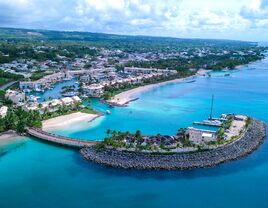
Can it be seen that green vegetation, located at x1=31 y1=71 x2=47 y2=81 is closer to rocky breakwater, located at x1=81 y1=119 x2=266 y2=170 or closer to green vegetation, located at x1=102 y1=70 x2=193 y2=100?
green vegetation, located at x1=102 y1=70 x2=193 y2=100

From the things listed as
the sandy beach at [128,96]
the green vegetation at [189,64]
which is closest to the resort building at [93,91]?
the sandy beach at [128,96]

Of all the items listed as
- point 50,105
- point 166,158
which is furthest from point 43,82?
point 166,158

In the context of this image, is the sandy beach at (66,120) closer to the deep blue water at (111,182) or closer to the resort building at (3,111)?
the deep blue water at (111,182)

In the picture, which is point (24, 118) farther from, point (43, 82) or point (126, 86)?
point (43, 82)

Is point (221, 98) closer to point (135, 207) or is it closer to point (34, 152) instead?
point (34, 152)

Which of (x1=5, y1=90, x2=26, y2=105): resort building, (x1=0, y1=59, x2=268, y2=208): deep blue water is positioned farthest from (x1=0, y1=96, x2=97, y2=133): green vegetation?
(x1=5, y1=90, x2=26, y2=105): resort building

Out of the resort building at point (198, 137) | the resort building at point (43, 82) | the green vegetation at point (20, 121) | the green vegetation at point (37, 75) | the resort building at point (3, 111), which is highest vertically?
the resort building at point (198, 137)
